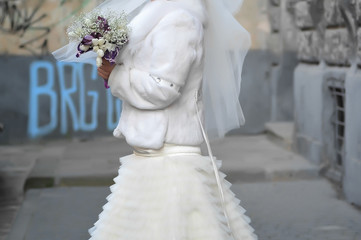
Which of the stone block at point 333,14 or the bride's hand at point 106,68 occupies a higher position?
the stone block at point 333,14

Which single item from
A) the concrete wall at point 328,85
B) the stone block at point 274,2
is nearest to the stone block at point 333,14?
the concrete wall at point 328,85

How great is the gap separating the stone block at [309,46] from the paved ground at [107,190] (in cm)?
126

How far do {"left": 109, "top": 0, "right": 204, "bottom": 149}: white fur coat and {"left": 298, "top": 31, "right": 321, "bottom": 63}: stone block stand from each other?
5388 mm

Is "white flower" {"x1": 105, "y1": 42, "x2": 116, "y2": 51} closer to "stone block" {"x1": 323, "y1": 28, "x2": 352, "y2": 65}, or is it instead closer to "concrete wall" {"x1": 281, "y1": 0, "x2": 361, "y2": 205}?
"concrete wall" {"x1": 281, "y1": 0, "x2": 361, "y2": 205}

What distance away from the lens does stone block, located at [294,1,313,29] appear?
9418 mm

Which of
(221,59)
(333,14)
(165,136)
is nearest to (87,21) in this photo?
(165,136)

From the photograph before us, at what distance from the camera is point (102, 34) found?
3812mm

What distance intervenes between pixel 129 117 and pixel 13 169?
630 cm

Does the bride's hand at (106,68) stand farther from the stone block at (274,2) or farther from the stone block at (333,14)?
the stone block at (274,2)

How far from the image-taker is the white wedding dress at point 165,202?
3.88 metres

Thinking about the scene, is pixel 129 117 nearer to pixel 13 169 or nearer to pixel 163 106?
pixel 163 106

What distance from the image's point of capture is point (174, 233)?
3.85m

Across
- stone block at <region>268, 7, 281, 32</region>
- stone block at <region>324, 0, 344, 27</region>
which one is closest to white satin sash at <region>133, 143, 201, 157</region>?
stone block at <region>324, 0, 344, 27</region>

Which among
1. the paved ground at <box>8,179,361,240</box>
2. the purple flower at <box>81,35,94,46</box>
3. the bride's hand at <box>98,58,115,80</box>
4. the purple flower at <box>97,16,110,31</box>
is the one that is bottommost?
the paved ground at <box>8,179,361,240</box>
